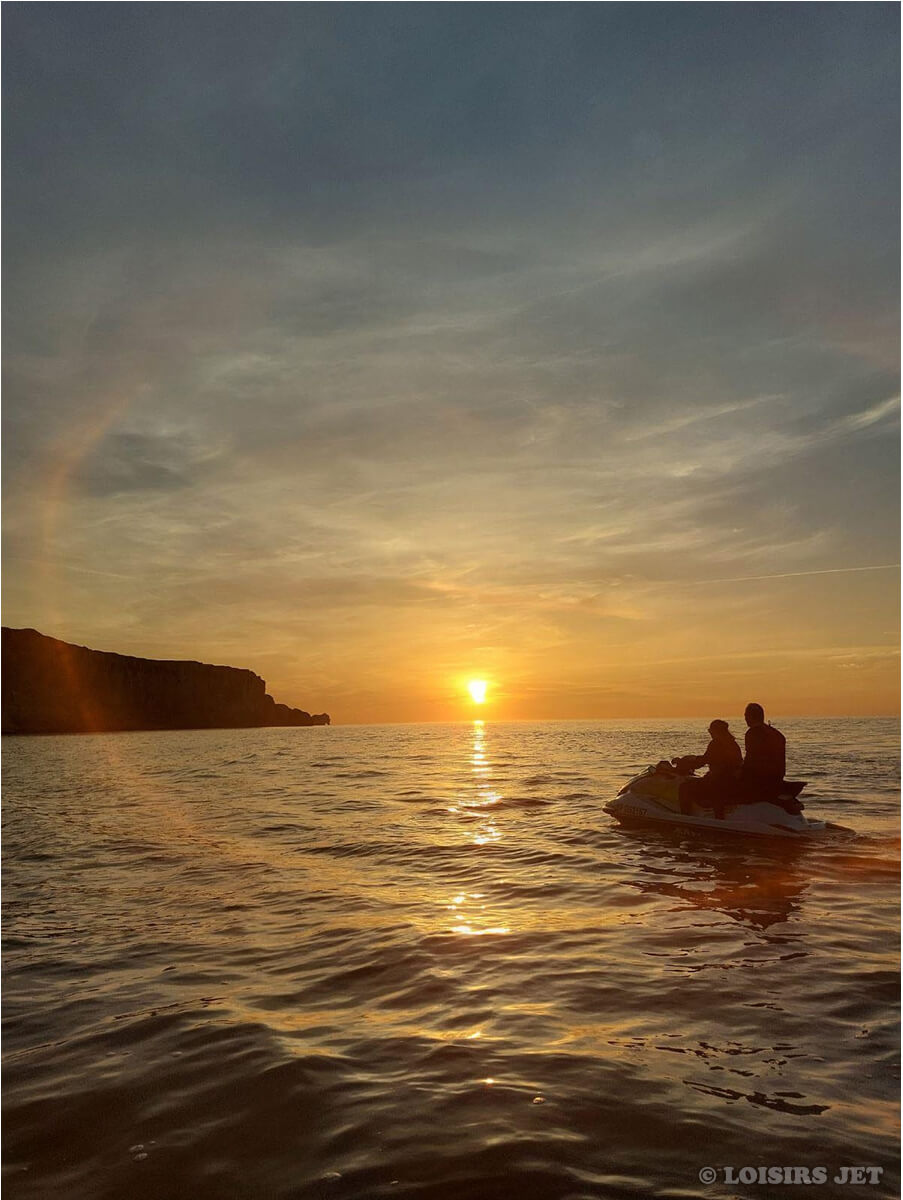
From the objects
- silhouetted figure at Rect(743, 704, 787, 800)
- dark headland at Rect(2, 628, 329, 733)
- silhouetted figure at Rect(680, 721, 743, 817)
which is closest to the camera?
silhouetted figure at Rect(743, 704, 787, 800)

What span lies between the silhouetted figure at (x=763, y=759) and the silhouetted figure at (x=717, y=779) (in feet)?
1.20

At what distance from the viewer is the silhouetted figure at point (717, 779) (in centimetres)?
1731

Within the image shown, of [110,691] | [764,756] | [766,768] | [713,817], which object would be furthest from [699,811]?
[110,691]

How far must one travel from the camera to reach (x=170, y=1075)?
241 inches

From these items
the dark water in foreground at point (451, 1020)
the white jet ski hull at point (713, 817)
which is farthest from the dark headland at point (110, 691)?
the dark water in foreground at point (451, 1020)

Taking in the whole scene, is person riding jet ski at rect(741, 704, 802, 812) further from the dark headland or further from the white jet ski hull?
the dark headland

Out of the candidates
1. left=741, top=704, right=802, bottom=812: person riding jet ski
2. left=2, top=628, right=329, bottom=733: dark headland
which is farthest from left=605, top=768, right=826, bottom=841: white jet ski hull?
left=2, top=628, right=329, bottom=733: dark headland

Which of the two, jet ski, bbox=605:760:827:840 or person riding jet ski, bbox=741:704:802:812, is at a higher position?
person riding jet ski, bbox=741:704:802:812

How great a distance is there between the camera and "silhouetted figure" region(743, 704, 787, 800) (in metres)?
16.1

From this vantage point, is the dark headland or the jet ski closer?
the jet ski

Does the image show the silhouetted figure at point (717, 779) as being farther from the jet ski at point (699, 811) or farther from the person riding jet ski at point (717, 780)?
the jet ski at point (699, 811)

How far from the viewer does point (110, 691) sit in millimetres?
153875

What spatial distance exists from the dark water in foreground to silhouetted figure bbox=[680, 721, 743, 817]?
1227mm

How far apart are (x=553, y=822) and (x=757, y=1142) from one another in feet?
51.9
